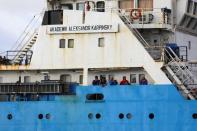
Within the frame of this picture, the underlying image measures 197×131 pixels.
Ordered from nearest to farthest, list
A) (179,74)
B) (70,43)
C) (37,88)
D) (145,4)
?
1. (179,74)
2. (37,88)
3. (70,43)
4. (145,4)

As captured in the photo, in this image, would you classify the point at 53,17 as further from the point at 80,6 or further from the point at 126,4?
the point at 126,4

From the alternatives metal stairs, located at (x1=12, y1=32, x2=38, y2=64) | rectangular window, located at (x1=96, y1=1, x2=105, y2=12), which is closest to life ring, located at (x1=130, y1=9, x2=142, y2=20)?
rectangular window, located at (x1=96, y1=1, x2=105, y2=12)

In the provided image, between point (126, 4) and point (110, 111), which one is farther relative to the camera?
point (126, 4)

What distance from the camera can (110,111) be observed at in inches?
873

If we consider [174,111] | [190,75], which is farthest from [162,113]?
[190,75]

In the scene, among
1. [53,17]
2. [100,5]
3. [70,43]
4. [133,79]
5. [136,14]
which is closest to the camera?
[133,79]

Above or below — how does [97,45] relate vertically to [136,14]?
below

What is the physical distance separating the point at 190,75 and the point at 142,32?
3440mm

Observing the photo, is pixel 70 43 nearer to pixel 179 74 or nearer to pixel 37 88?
pixel 37 88

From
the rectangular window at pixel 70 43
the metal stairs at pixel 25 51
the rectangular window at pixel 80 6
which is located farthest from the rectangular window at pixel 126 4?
the metal stairs at pixel 25 51

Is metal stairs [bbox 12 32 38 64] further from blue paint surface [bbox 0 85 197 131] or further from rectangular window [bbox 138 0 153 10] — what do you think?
rectangular window [bbox 138 0 153 10]

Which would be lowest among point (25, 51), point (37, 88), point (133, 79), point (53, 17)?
point (37, 88)

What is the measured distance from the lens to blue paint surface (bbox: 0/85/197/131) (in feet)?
Answer: 71.1

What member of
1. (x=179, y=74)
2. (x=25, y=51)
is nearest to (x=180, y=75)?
(x=179, y=74)
